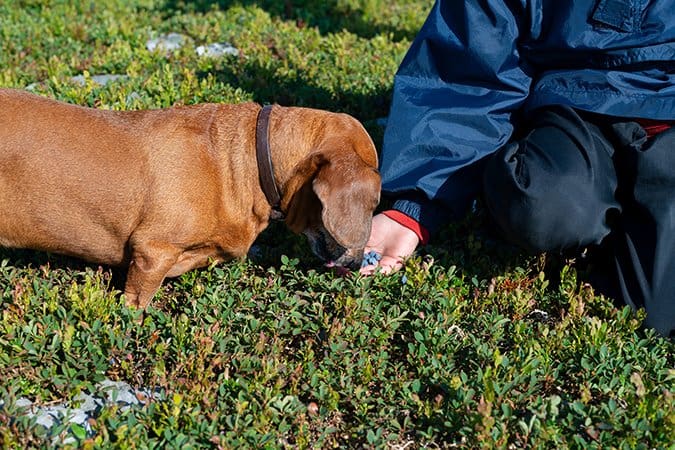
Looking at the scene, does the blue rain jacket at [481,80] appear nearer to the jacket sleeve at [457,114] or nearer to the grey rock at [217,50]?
the jacket sleeve at [457,114]

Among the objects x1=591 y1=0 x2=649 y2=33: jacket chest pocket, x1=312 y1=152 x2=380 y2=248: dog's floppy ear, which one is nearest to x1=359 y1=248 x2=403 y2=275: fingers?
x1=312 y1=152 x2=380 y2=248: dog's floppy ear

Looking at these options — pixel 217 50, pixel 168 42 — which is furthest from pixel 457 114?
pixel 168 42

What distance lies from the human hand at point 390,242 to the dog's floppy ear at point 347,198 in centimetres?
74

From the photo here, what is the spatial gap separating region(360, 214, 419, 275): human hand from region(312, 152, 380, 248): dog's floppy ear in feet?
2.42

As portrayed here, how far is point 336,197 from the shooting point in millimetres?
4051

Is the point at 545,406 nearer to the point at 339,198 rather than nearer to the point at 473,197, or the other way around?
the point at 339,198

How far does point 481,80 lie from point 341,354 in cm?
194

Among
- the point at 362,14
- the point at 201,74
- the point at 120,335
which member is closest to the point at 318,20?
the point at 362,14

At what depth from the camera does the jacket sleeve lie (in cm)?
488

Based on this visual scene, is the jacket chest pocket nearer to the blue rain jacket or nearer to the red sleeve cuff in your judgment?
the blue rain jacket

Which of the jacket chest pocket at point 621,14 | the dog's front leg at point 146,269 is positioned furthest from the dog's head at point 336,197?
the jacket chest pocket at point 621,14

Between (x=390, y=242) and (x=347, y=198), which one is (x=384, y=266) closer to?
(x=390, y=242)

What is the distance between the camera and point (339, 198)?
4.05m

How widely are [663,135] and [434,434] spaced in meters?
2.01
